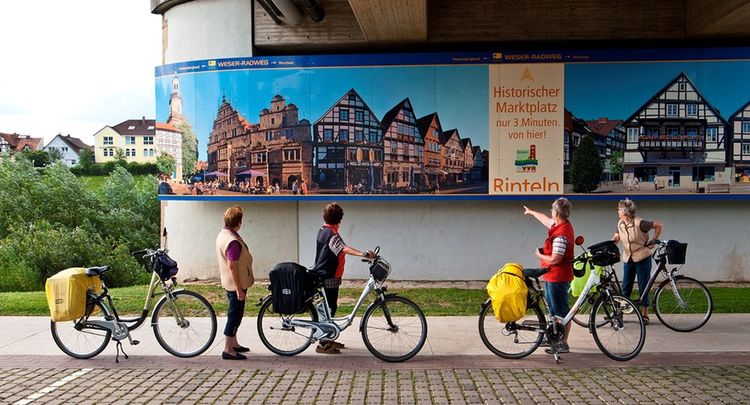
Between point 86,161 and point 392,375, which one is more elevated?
point 86,161

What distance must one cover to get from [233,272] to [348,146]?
640 cm

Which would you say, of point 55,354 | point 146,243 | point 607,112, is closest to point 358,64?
point 607,112

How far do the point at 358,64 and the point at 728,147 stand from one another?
7.34 meters

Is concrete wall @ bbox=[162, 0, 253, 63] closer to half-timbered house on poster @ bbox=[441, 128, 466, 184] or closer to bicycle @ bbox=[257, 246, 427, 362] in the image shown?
half-timbered house on poster @ bbox=[441, 128, 466, 184]

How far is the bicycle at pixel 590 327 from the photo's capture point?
24.1ft

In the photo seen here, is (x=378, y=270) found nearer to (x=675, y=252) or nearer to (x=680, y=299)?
(x=675, y=252)

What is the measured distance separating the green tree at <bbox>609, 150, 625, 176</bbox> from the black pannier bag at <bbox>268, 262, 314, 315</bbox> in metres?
7.95

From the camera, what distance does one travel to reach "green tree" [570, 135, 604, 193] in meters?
13.0

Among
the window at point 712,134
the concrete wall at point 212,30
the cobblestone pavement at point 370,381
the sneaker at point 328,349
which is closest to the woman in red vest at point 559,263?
the cobblestone pavement at point 370,381

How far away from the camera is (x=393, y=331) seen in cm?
743

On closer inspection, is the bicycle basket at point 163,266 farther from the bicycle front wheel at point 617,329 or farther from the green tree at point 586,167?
the green tree at point 586,167

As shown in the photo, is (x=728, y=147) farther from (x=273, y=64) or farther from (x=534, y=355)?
(x=273, y=64)

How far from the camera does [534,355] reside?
7.73m

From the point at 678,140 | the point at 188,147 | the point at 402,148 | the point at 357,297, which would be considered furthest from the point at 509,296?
the point at 188,147
